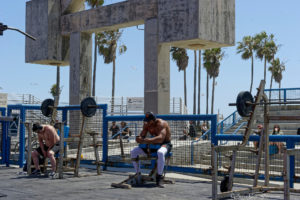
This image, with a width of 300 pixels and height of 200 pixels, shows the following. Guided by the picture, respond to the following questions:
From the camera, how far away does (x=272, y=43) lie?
207 feet

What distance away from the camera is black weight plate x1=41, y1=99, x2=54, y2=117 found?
12.8 meters

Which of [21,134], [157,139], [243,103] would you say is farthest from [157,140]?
[21,134]

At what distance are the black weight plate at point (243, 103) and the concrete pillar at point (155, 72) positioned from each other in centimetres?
780

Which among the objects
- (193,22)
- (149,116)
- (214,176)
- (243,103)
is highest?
(193,22)

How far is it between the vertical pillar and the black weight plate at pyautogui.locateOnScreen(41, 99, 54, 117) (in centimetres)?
602

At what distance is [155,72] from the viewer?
53.0ft

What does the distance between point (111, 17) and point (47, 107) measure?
6046 mm

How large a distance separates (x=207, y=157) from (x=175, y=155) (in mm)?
815

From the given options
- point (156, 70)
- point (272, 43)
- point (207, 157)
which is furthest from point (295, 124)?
point (272, 43)

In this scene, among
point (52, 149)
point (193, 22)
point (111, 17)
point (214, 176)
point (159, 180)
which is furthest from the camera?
point (111, 17)

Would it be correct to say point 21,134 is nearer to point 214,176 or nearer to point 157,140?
point 157,140

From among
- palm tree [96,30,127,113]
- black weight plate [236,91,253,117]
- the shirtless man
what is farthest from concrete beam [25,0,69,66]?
palm tree [96,30,127,113]

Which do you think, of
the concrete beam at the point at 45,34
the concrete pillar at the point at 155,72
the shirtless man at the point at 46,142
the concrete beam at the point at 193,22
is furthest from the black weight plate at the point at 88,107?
the concrete beam at the point at 45,34

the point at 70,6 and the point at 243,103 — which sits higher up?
the point at 70,6
